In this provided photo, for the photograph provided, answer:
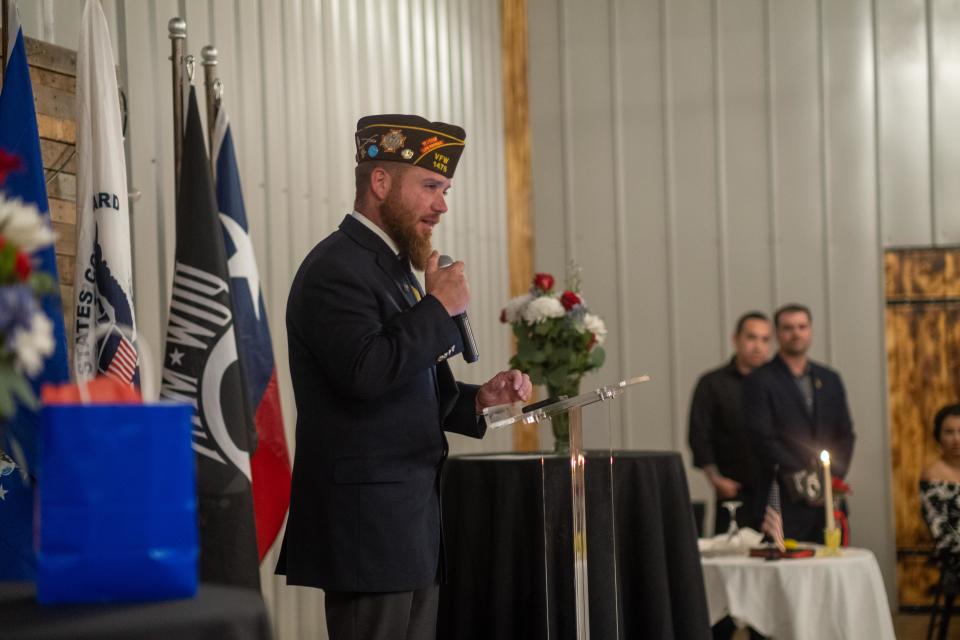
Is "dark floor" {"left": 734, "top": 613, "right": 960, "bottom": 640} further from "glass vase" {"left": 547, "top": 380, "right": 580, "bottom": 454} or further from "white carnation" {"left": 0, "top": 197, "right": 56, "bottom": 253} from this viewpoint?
"white carnation" {"left": 0, "top": 197, "right": 56, "bottom": 253}

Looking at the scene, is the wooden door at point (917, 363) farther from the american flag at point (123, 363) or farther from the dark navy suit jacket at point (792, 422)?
the american flag at point (123, 363)

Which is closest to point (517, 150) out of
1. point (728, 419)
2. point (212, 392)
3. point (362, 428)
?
point (728, 419)

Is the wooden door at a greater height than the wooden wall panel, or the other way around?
the wooden wall panel

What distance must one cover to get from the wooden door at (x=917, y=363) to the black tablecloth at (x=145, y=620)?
627 centimetres

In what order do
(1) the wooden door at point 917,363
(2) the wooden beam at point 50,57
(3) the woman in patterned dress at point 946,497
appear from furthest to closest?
(1) the wooden door at point 917,363
(3) the woman in patterned dress at point 946,497
(2) the wooden beam at point 50,57

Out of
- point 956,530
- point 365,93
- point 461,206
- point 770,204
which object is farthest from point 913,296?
point 365,93

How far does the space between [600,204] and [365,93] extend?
2.61m

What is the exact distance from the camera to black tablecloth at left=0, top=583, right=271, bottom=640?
117 cm

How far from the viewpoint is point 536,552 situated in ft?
11.4

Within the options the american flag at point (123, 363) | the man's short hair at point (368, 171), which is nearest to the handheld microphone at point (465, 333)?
the man's short hair at point (368, 171)

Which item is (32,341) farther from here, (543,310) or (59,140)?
(543,310)

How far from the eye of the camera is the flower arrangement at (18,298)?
1.09m

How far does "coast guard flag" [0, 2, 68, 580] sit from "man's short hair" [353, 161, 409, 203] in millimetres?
639

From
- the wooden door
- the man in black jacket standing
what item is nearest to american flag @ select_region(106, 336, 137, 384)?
the man in black jacket standing
